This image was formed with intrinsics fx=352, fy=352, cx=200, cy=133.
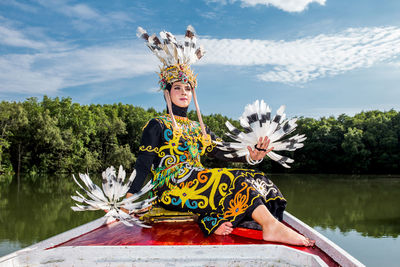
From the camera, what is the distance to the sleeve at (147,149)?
2.85 meters

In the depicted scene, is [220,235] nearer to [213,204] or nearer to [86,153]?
[213,204]

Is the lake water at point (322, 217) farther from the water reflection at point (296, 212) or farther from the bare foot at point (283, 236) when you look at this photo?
the bare foot at point (283, 236)

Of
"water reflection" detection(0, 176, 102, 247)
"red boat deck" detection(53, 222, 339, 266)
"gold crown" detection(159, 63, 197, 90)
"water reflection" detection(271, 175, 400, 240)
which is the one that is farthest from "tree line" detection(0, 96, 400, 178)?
"red boat deck" detection(53, 222, 339, 266)

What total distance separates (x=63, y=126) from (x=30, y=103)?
451 cm

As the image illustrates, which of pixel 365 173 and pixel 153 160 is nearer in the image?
pixel 153 160

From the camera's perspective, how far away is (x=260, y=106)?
2.58 meters

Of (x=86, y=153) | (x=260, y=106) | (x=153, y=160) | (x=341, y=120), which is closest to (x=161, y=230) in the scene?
(x=153, y=160)

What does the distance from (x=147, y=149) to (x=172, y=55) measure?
36.9 inches

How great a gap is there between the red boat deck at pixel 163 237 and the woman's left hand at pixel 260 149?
606 millimetres

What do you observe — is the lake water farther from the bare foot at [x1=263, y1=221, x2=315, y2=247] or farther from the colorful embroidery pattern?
the bare foot at [x1=263, y1=221, x2=315, y2=247]

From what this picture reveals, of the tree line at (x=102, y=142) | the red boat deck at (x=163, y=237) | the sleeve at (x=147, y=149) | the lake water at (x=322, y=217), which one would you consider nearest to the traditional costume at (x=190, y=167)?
the sleeve at (x=147, y=149)

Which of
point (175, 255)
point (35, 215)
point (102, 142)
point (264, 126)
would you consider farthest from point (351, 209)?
point (102, 142)

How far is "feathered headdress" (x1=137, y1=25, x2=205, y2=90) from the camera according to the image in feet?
10.6

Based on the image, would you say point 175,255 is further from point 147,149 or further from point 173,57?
point 173,57
